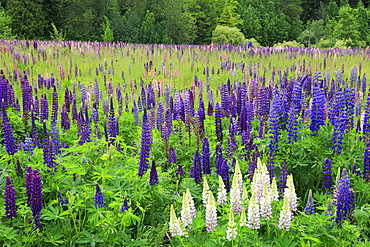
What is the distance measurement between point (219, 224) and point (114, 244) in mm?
866

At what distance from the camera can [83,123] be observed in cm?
482

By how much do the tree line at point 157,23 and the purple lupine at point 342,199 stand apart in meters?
23.6

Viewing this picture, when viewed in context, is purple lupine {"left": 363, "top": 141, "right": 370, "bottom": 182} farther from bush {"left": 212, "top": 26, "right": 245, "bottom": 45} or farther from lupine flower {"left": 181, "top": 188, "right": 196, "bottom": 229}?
bush {"left": 212, "top": 26, "right": 245, "bottom": 45}

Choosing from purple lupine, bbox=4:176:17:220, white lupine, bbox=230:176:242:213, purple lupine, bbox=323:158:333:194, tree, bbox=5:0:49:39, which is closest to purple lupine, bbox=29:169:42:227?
purple lupine, bbox=4:176:17:220

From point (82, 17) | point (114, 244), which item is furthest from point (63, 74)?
point (82, 17)

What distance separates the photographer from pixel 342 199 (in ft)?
9.48

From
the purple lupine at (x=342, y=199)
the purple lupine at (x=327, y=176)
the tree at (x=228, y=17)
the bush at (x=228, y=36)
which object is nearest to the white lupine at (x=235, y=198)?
the purple lupine at (x=342, y=199)

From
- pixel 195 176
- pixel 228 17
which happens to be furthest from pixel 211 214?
pixel 228 17

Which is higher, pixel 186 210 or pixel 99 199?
pixel 186 210

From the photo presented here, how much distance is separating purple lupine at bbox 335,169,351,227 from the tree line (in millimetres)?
23596

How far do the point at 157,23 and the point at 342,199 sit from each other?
32.5 m

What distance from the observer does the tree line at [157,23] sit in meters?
32.0

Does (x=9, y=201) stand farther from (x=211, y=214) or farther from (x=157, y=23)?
(x=157, y=23)

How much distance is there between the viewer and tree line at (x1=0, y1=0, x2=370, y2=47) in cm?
3197
